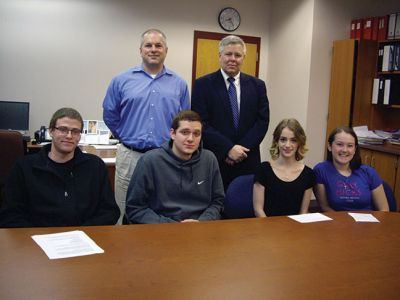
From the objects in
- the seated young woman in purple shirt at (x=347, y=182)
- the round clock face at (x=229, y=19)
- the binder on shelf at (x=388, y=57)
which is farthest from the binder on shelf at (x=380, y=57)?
the seated young woman in purple shirt at (x=347, y=182)

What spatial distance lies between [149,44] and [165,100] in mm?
380

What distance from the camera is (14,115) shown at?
15.8ft

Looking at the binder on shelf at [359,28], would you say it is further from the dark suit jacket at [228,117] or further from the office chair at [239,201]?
the office chair at [239,201]

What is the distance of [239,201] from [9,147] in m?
2.32

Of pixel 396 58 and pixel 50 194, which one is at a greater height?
pixel 396 58

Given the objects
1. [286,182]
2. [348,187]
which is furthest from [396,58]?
[286,182]

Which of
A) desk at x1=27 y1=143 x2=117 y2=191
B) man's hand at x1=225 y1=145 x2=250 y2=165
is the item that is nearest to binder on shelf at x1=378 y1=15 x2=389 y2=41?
man's hand at x1=225 y1=145 x2=250 y2=165

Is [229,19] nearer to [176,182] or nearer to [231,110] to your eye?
[231,110]

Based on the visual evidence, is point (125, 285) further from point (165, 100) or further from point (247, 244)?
point (165, 100)

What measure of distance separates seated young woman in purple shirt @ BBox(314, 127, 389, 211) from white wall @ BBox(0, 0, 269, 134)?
3.63m

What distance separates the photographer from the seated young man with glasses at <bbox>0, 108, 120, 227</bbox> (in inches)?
78.8

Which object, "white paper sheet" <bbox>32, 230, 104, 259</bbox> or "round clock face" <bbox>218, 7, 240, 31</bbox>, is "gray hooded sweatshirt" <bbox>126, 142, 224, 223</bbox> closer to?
"white paper sheet" <bbox>32, 230, 104, 259</bbox>

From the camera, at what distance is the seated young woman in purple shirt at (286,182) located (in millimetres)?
2408

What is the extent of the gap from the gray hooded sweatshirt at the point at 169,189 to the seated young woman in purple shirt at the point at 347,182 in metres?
0.67
